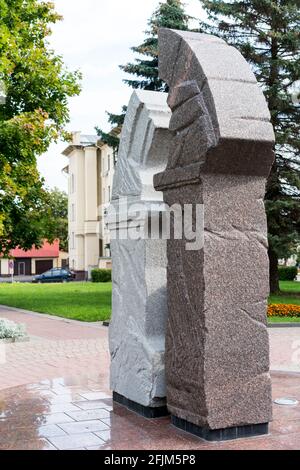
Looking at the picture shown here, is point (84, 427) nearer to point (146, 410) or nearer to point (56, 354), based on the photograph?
point (146, 410)

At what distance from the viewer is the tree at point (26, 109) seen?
57.7 ft

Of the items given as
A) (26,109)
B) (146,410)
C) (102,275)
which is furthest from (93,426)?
(102,275)

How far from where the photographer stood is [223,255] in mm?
4914

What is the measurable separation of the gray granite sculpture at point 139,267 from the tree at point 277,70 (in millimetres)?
15172

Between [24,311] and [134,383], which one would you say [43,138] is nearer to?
[24,311]

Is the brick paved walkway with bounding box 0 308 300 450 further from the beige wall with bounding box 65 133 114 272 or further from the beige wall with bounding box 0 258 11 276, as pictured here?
the beige wall with bounding box 0 258 11 276

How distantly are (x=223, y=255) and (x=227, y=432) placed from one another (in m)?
1.39

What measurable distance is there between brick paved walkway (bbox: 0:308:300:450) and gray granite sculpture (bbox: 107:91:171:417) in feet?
0.99

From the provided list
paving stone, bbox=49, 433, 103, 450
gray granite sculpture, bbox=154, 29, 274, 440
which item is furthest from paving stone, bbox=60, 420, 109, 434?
gray granite sculpture, bbox=154, 29, 274, 440

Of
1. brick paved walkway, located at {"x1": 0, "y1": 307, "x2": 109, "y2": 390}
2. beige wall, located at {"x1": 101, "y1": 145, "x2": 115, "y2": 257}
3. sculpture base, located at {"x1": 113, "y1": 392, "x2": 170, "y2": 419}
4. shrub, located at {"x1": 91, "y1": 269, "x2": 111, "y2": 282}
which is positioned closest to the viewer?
sculpture base, located at {"x1": 113, "y1": 392, "x2": 170, "y2": 419}

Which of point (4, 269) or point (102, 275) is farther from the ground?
point (102, 275)

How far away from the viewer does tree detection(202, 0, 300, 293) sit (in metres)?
A: 21.4

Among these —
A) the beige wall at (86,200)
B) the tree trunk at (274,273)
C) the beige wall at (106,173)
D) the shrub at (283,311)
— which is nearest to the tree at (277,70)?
the tree trunk at (274,273)

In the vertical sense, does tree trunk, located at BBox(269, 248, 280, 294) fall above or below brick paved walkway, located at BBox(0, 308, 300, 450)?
above
